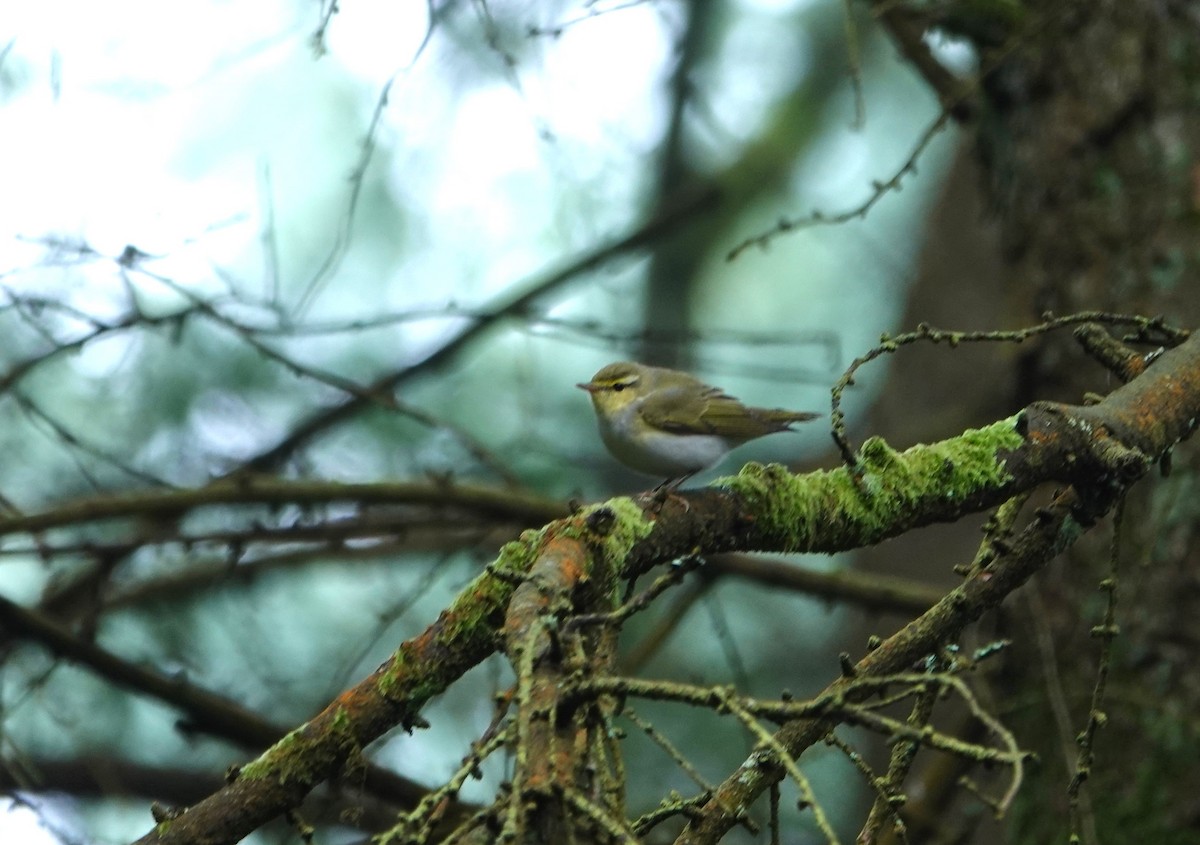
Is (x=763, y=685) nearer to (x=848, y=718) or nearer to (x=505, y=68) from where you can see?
(x=505, y=68)

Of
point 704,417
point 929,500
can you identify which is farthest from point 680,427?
point 929,500

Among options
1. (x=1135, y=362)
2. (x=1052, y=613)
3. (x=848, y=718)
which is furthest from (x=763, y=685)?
(x=848, y=718)

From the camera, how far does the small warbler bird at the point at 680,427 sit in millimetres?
3895

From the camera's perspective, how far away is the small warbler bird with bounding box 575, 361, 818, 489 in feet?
12.8

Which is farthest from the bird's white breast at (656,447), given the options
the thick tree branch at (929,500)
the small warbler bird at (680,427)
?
the thick tree branch at (929,500)

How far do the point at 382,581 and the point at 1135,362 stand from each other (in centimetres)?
473

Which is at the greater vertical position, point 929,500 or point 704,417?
point 704,417

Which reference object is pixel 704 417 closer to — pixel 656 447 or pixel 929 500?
pixel 656 447

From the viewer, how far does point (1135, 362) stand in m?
2.59

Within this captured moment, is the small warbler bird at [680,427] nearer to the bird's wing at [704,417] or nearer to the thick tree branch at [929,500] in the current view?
the bird's wing at [704,417]

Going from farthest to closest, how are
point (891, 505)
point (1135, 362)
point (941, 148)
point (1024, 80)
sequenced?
1. point (941, 148)
2. point (1024, 80)
3. point (1135, 362)
4. point (891, 505)

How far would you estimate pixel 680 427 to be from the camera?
396 cm

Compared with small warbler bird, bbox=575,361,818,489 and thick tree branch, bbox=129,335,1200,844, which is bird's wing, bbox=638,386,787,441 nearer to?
small warbler bird, bbox=575,361,818,489

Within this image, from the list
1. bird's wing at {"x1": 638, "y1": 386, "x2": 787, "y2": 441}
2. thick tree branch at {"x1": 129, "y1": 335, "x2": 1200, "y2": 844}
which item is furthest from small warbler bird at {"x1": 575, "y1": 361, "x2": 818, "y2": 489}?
thick tree branch at {"x1": 129, "y1": 335, "x2": 1200, "y2": 844}
